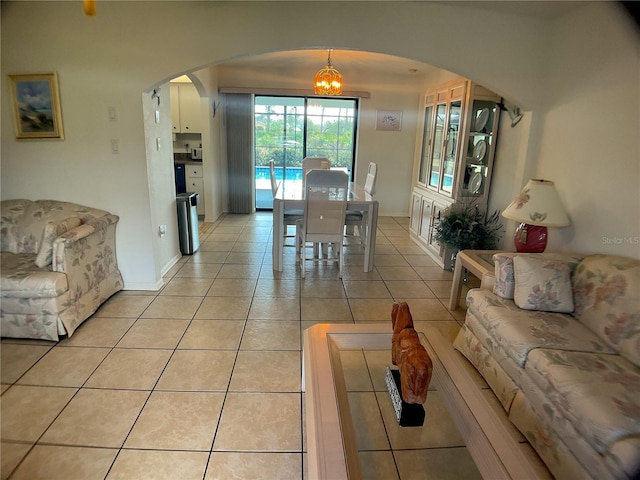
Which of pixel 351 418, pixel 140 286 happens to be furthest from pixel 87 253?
pixel 351 418

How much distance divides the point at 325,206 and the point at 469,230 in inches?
55.8

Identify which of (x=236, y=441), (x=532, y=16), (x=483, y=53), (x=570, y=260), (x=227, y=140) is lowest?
(x=236, y=441)

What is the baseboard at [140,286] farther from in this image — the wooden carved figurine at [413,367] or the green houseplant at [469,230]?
the green houseplant at [469,230]

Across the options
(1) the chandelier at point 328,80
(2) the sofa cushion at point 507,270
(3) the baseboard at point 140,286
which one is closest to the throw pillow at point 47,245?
(3) the baseboard at point 140,286

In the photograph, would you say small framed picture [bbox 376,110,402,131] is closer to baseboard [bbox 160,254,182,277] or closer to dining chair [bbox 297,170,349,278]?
dining chair [bbox 297,170,349,278]

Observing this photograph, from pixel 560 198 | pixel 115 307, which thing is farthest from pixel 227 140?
pixel 560 198

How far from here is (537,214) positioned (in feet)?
8.53

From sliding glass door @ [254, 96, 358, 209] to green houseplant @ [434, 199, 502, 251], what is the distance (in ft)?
10.3

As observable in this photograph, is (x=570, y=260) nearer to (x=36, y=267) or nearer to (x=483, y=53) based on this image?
(x=483, y=53)

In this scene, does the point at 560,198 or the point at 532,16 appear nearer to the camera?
the point at 560,198

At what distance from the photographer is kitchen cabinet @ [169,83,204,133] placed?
231 inches

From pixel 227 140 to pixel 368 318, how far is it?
177 inches

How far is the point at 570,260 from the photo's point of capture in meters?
2.32

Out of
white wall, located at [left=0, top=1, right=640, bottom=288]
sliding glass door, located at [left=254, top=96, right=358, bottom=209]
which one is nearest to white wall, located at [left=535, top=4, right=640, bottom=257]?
white wall, located at [left=0, top=1, right=640, bottom=288]
